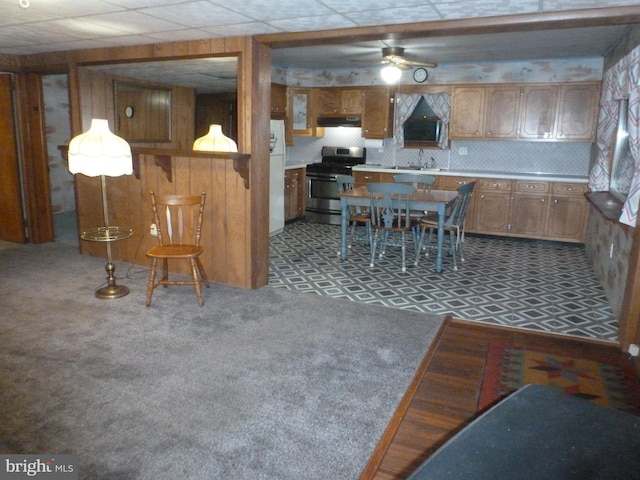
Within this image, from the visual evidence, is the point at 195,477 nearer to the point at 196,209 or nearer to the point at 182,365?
the point at 182,365

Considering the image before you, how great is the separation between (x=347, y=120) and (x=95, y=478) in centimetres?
628

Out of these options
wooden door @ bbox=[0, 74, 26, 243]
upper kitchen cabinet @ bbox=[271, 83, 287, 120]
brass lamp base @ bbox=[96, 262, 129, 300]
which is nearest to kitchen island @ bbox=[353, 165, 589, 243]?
upper kitchen cabinet @ bbox=[271, 83, 287, 120]

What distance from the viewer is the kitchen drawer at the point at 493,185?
6.32 metres

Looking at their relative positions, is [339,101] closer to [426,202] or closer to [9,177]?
[426,202]

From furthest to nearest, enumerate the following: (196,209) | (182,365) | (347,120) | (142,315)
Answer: (347,120) < (196,209) < (142,315) < (182,365)

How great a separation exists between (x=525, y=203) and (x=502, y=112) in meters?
1.28

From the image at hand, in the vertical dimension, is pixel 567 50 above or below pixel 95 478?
above

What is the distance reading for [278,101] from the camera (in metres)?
7.12

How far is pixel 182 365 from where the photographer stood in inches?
109

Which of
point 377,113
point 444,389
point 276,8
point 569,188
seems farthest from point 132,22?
point 569,188

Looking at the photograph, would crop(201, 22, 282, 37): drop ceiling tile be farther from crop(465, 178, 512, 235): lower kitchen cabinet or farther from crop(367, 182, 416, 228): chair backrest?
crop(465, 178, 512, 235): lower kitchen cabinet

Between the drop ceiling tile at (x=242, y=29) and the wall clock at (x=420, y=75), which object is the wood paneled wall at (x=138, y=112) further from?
the wall clock at (x=420, y=75)

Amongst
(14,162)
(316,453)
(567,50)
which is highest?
(567,50)

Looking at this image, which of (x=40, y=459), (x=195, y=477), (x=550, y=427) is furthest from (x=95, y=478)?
(x=550, y=427)
